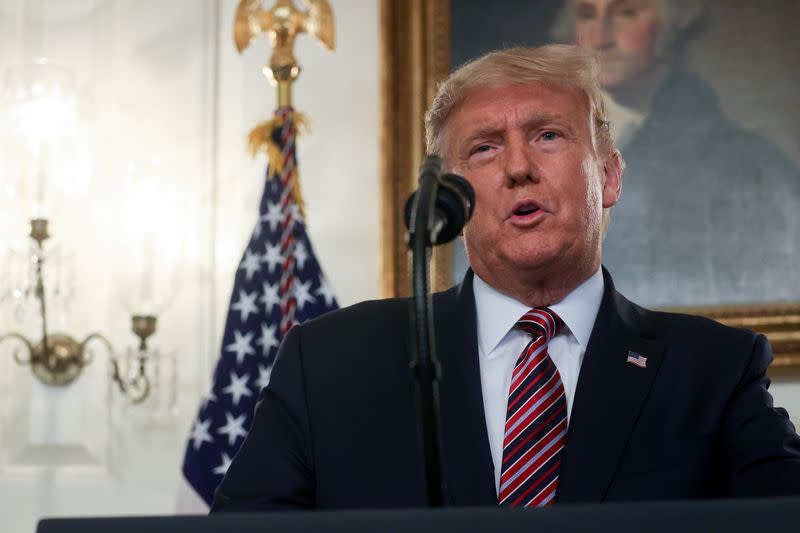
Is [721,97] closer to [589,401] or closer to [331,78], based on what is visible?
[331,78]

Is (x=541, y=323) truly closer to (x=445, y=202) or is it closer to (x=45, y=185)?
(x=445, y=202)

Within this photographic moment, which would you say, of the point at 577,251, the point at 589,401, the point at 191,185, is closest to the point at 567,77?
the point at 577,251

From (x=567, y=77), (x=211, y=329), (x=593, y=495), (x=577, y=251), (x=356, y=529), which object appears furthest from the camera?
(x=211, y=329)

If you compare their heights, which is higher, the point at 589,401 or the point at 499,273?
the point at 499,273

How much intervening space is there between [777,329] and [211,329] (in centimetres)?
188

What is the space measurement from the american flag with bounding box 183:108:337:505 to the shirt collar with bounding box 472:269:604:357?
137 cm

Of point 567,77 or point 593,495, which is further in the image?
point 567,77

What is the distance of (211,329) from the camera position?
12.5ft

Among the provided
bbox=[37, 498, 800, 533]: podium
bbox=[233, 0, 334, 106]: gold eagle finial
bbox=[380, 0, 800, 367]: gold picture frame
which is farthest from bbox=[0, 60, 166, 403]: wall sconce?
bbox=[37, 498, 800, 533]: podium

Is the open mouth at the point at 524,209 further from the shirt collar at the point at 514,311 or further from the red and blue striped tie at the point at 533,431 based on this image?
the red and blue striped tie at the point at 533,431

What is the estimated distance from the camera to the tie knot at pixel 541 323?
2.09 metres

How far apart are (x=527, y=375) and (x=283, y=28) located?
77.5 inches

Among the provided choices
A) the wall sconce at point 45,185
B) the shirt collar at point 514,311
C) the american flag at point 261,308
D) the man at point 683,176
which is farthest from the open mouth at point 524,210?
the wall sconce at point 45,185

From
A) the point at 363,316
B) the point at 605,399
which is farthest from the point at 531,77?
the point at 605,399
